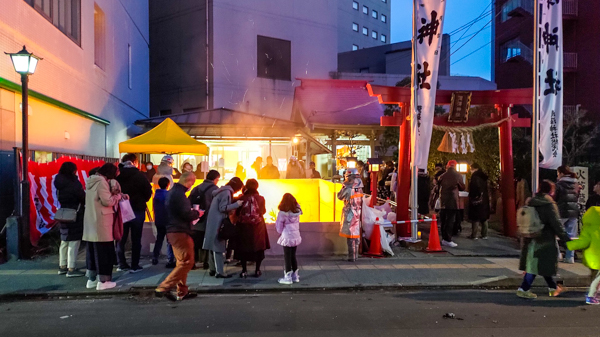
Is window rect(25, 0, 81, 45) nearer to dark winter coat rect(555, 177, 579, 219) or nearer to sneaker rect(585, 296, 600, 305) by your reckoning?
dark winter coat rect(555, 177, 579, 219)

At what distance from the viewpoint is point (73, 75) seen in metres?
Result: 12.9

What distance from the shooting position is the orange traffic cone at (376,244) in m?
9.02

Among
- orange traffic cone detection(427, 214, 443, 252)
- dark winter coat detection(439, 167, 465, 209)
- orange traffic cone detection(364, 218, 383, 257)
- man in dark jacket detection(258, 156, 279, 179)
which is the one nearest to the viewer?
orange traffic cone detection(364, 218, 383, 257)

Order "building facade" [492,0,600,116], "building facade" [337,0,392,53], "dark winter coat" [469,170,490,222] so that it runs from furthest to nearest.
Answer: "building facade" [337,0,392,53]
"building facade" [492,0,600,116]
"dark winter coat" [469,170,490,222]

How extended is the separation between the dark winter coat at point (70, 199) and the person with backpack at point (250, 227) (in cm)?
257

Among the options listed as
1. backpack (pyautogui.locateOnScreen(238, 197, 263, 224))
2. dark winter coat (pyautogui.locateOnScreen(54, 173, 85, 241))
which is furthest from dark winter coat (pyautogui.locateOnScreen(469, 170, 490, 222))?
dark winter coat (pyautogui.locateOnScreen(54, 173, 85, 241))

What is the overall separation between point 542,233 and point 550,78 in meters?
5.32

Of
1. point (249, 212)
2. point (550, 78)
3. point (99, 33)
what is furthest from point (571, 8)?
point (249, 212)

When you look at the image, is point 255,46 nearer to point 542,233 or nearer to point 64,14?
point 64,14

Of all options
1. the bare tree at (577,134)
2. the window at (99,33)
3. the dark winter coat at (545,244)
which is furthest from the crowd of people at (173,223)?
the bare tree at (577,134)

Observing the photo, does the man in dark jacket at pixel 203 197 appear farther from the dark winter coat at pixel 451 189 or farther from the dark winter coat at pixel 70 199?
the dark winter coat at pixel 451 189

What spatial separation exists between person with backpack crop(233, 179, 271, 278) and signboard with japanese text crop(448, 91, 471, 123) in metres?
6.31

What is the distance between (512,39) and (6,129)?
27750mm

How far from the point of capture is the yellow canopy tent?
38.1 ft
